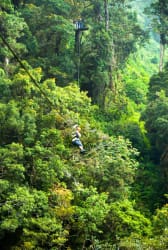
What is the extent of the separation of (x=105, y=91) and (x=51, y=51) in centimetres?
345

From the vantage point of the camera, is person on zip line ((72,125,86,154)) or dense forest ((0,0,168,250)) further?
person on zip line ((72,125,86,154))

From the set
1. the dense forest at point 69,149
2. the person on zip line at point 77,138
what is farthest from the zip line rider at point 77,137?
the dense forest at point 69,149

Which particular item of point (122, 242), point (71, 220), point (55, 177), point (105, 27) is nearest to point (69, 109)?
point (55, 177)

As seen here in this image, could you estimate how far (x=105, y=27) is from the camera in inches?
907

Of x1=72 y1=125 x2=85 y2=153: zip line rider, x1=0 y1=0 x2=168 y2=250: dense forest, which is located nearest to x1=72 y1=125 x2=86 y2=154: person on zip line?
x1=72 y1=125 x2=85 y2=153: zip line rider

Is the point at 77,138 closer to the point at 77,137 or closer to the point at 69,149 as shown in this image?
the point at 77,137

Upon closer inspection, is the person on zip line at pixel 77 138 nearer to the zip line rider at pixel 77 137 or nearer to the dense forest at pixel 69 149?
the zip line rider at pixel 77 137

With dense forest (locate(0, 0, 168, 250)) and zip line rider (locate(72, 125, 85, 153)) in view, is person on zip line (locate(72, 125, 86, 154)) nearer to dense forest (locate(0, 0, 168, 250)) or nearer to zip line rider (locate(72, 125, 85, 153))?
zip line rider (locate(72, 125, 85, 153))

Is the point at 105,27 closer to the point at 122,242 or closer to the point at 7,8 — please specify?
the point at 7,8

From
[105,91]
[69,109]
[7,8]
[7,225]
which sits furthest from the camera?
[105,91]

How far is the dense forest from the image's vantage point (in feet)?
40.8

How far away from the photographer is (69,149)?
1441 centimetres

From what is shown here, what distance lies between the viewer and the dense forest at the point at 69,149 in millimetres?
12438

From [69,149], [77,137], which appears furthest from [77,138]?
[69,149]
